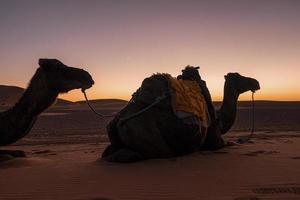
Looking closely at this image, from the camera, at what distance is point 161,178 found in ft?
21.2

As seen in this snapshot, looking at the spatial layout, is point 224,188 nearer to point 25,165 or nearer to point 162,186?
point 162,186

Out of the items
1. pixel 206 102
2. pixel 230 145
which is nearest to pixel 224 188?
pixel 206 102

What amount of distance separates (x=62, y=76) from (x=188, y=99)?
2311 millimetres

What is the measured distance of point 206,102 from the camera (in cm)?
988

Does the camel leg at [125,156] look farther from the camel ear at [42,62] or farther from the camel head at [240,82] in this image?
the camel head at [240,82]

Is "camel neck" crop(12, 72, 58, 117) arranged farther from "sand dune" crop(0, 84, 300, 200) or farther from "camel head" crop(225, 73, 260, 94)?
"camel head" crop(225, 73, 260, 94)

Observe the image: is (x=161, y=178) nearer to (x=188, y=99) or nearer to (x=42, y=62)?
(x=188, y=99)

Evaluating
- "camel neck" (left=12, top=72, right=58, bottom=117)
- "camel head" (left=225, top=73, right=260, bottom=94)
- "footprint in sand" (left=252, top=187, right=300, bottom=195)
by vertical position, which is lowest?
"footprint in sand" (left=252, top=187, right=300, bottom=195)

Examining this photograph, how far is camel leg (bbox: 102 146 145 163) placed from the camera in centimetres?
803

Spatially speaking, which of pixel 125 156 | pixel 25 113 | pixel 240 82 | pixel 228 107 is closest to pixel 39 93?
pixel 25 113

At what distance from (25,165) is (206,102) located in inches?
147

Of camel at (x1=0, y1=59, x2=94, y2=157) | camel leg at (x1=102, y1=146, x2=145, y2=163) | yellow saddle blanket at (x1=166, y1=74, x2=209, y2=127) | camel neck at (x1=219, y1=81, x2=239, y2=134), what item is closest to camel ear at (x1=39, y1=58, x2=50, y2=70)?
camel at (x1=0, y1=59, x2=94, y2=157)

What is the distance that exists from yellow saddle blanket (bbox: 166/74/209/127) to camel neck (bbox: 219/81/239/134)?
5.23 feet

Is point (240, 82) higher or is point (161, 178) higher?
point (240, 82)
